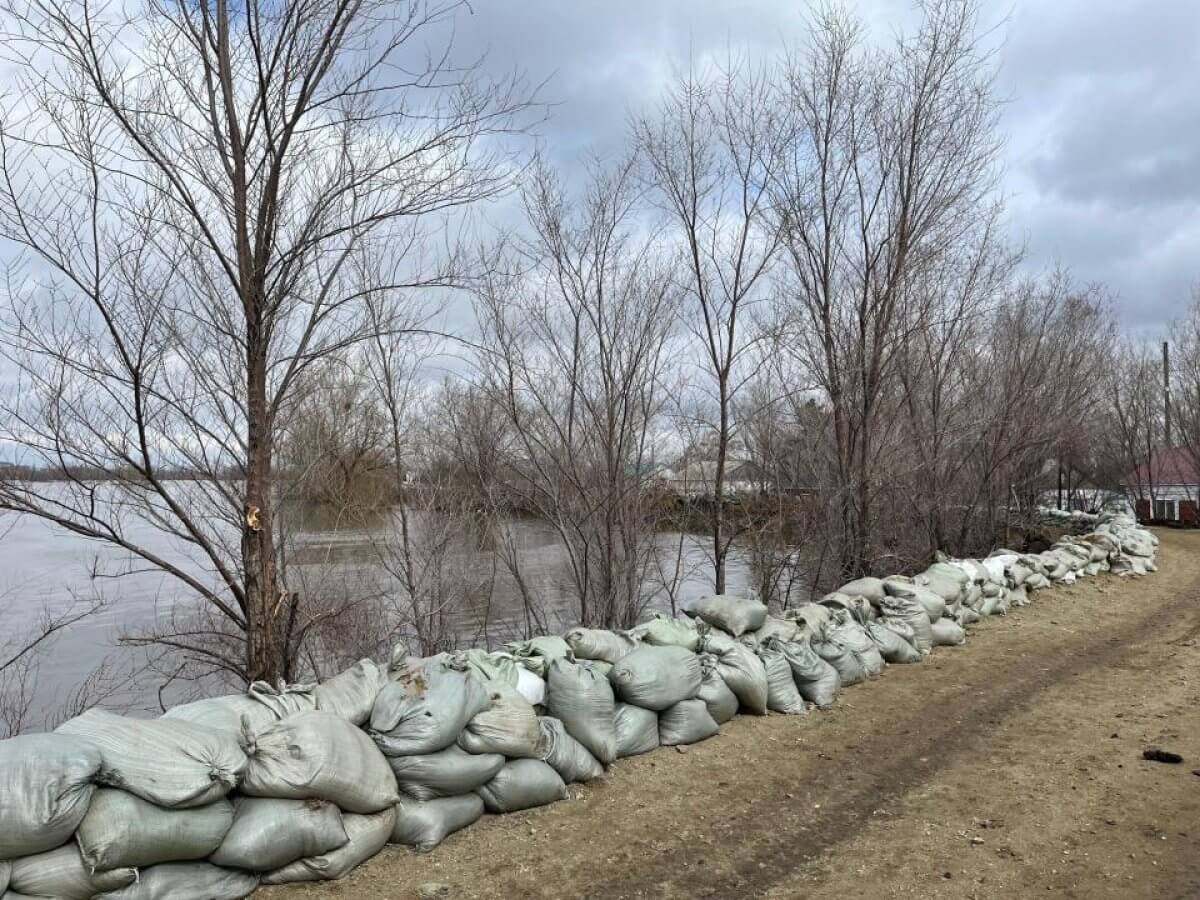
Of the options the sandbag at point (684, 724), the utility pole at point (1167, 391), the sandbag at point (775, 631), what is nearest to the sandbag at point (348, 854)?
the sandbag at point (684, 724)

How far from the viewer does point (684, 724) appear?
13.0ft

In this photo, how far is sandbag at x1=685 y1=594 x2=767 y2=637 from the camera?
4754 mm

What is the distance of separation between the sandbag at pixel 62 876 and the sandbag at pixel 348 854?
1.62 ft

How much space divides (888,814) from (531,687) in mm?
1480

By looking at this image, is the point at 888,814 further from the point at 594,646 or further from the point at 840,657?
the point at 840,657

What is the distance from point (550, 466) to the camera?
7270mm

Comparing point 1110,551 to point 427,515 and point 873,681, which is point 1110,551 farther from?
point 427,515

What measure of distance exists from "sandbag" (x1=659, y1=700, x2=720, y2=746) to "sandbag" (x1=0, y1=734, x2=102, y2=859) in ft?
7.94

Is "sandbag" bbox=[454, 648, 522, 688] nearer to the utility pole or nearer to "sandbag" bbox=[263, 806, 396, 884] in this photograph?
"sandbag" bbox=[263, 806, 396, 884]

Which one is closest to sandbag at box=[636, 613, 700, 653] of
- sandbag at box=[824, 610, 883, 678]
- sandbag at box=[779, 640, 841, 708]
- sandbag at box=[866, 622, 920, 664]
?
sandbag at box=[779, 640, 841, 708]

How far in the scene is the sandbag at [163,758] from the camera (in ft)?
7.48

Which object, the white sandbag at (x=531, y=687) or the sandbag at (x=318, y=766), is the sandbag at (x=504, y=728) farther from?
the sandbag at (x=318, y=766)

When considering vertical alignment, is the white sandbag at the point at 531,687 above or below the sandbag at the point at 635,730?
above

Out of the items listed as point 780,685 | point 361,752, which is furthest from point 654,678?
point 361,752
